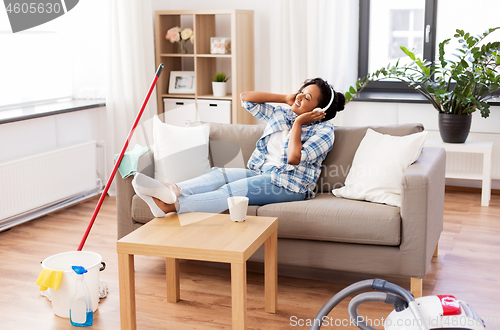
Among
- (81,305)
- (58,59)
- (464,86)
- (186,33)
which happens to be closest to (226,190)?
(81,305)

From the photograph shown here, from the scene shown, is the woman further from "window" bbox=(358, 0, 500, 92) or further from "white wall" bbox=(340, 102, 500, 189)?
"window" bbox=(358, 0, 500, 92)

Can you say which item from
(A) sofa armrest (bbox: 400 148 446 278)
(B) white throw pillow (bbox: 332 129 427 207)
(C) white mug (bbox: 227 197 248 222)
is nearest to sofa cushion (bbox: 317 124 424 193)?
(B) white throw pillow (bbox: 332 129 427 207)

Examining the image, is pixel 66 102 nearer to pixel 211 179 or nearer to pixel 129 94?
pixel 129 94

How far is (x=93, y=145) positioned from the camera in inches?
158

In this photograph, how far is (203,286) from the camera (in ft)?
8.21

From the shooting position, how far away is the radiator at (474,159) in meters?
4.01

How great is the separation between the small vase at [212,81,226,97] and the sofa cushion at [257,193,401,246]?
2.25 meters

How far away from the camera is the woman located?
8.25ft

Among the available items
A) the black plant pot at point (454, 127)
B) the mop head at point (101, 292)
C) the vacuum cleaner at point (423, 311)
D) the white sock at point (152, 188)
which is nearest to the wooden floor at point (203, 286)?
the mop head at point (101, 292)

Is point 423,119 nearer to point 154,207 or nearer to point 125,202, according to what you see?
point 125,202

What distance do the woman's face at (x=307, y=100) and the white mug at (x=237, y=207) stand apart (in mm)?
799

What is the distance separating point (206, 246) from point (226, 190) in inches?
24.9

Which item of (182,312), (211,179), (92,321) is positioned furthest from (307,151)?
(92,321)

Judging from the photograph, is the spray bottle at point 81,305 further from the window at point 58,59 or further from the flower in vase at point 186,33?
the flower in vase at point 186,33
